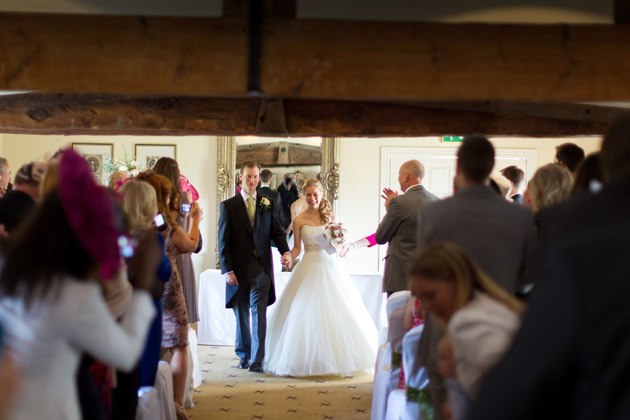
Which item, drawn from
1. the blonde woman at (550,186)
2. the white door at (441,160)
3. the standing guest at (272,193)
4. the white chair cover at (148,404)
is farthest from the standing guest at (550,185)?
the white door at (441,160)

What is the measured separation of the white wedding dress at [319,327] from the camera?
546cm

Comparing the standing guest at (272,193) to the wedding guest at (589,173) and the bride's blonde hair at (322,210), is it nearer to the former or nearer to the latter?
the bride's blonde hair at (322,210)

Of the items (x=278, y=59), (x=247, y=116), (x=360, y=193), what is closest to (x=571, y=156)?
(x=247, y=116)

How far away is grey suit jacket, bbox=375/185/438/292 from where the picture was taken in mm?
4559

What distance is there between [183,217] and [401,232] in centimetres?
148

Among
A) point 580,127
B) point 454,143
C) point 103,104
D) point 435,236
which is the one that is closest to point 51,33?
point 103,104

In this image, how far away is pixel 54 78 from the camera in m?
2.52

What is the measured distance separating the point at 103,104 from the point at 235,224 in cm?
230

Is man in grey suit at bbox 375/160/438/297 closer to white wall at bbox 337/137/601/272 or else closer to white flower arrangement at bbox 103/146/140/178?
white flower arrangement at bbox 103/146/140/178

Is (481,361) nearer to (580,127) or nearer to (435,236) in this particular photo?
(435,236)

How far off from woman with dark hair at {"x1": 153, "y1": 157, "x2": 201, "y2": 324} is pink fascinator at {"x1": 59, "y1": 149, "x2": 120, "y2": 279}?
1891 millimetres

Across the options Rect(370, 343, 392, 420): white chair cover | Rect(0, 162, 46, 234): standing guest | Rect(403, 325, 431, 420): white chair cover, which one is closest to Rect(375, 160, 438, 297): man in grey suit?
Rect(370, 343, 392, 420): white chair cover

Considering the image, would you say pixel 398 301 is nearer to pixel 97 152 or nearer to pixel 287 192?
pixel 287 192

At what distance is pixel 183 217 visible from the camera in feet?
14.8
